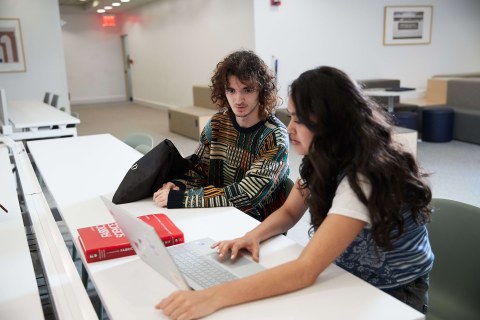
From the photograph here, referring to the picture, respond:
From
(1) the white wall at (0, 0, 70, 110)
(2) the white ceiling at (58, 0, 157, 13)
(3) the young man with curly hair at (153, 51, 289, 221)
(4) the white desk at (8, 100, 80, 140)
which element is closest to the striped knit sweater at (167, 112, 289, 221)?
(3) the young man with curly hair at (153, 51, 289, 221)

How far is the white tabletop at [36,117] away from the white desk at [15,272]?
105 inches

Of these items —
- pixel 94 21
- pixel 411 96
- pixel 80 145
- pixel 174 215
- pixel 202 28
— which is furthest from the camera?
pixel 94 21

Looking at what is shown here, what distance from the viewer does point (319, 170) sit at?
4.10ft

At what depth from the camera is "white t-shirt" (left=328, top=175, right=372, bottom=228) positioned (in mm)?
1181

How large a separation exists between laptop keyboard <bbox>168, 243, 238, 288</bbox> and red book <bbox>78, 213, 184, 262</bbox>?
0.21 ft

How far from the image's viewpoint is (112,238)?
1545 millimetres

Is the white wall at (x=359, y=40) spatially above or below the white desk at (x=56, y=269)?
above

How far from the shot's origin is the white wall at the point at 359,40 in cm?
704

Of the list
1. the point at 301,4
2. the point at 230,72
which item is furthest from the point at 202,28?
the point at 230,72

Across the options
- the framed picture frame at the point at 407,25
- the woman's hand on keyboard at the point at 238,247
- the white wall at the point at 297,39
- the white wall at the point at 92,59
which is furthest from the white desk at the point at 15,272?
the white wall at the point at 92,59

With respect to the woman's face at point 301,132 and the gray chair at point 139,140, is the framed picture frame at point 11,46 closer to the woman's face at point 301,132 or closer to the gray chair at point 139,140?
the gray chair at point 139,140

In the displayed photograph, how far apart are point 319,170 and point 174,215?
2.58ft

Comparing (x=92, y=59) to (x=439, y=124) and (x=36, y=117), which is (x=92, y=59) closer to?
(x=36, y=117)

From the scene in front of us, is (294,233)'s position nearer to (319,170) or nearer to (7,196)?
(7,196)
